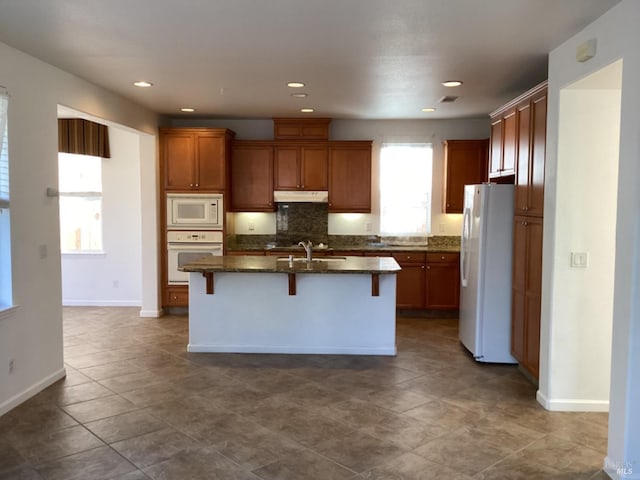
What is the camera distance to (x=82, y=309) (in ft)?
23.4

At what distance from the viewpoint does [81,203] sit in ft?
24.1

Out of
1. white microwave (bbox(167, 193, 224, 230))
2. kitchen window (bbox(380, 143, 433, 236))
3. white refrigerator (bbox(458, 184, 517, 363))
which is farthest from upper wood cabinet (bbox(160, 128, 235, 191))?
white refrigerator (bbox(458, 184, 517, 363))

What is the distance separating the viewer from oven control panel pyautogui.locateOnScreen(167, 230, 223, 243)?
6.66 m

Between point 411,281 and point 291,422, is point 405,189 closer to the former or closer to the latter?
point 411,281

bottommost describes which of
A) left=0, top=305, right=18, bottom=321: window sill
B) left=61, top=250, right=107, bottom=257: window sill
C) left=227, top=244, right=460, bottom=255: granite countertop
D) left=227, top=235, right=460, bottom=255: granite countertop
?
left=0, top=305, right=18, bottom=321: window sill

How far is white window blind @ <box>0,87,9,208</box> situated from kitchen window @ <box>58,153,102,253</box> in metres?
3.71

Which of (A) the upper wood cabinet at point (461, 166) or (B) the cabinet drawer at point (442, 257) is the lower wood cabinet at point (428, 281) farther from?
(A) the upper wood cabinet at point (461, 166)

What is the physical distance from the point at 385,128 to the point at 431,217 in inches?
55.6

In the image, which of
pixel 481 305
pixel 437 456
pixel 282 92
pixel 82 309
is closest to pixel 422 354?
pixel 481 305

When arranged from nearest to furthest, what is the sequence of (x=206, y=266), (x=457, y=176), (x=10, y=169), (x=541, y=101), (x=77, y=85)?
(x=10, y=169)
(x=541, y=101)
(x=77, y=85)
(x=206, y=266)
(x=457, y=176)

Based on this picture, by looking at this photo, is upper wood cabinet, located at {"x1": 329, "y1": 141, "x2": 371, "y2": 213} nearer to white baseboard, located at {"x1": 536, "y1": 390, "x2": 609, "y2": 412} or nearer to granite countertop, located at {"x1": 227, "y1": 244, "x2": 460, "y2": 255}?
granite countertop, located at {"x1": 227, "y1": 244, "x2": 460, "y2": 255}

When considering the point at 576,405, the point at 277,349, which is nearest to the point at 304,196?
the point at 277,349

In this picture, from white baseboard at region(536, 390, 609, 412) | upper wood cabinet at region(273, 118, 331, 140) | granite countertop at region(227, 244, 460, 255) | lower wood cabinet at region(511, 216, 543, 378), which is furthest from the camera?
upper wood cabinet at region(273, 118, 331, 140)

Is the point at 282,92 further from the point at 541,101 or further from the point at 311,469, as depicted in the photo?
the point at 311,469
